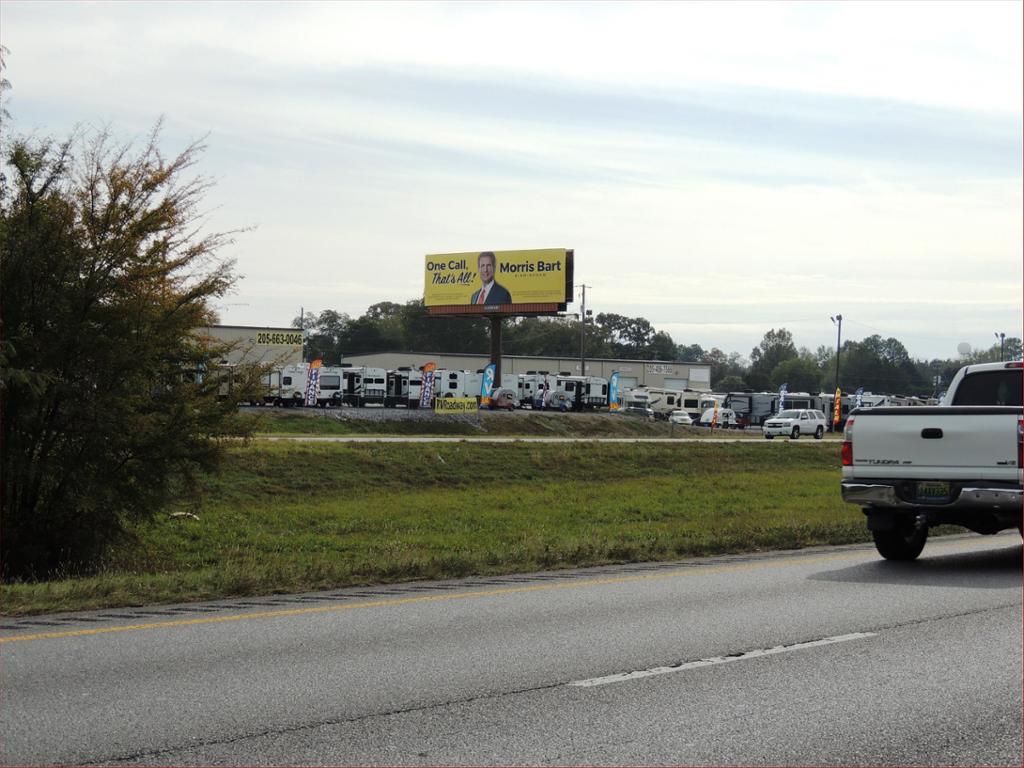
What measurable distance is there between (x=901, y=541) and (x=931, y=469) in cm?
132

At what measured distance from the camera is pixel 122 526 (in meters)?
20.0

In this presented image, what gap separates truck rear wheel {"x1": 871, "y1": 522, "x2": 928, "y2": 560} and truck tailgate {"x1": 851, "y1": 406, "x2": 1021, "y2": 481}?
0.89m

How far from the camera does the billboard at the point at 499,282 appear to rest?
77812mm

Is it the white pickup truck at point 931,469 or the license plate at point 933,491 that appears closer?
the white pickup truck at point 931,469

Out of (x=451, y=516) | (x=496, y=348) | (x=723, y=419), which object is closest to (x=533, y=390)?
(x=496, y=348)

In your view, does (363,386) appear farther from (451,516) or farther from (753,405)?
(451,516)

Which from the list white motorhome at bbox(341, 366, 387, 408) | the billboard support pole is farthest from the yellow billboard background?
white motorhome at bbox(341, 366, 387, 408)

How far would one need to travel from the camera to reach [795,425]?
232 ft

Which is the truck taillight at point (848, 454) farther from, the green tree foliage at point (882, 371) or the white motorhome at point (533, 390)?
the green tree foliage at point (882, 371)

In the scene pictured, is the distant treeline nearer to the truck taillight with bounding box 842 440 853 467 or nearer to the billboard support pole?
the billboard support pole

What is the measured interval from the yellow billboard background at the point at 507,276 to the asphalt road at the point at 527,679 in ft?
A: 217

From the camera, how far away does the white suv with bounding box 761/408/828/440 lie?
6975cm

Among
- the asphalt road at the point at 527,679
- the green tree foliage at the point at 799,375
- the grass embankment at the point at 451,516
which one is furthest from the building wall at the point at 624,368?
the asphalt road at the point at 527,679

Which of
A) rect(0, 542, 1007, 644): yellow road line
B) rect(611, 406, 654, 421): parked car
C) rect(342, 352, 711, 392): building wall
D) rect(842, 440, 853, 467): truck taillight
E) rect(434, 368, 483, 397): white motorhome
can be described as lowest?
rect(0, 542, 1007, 644): yellow road line
